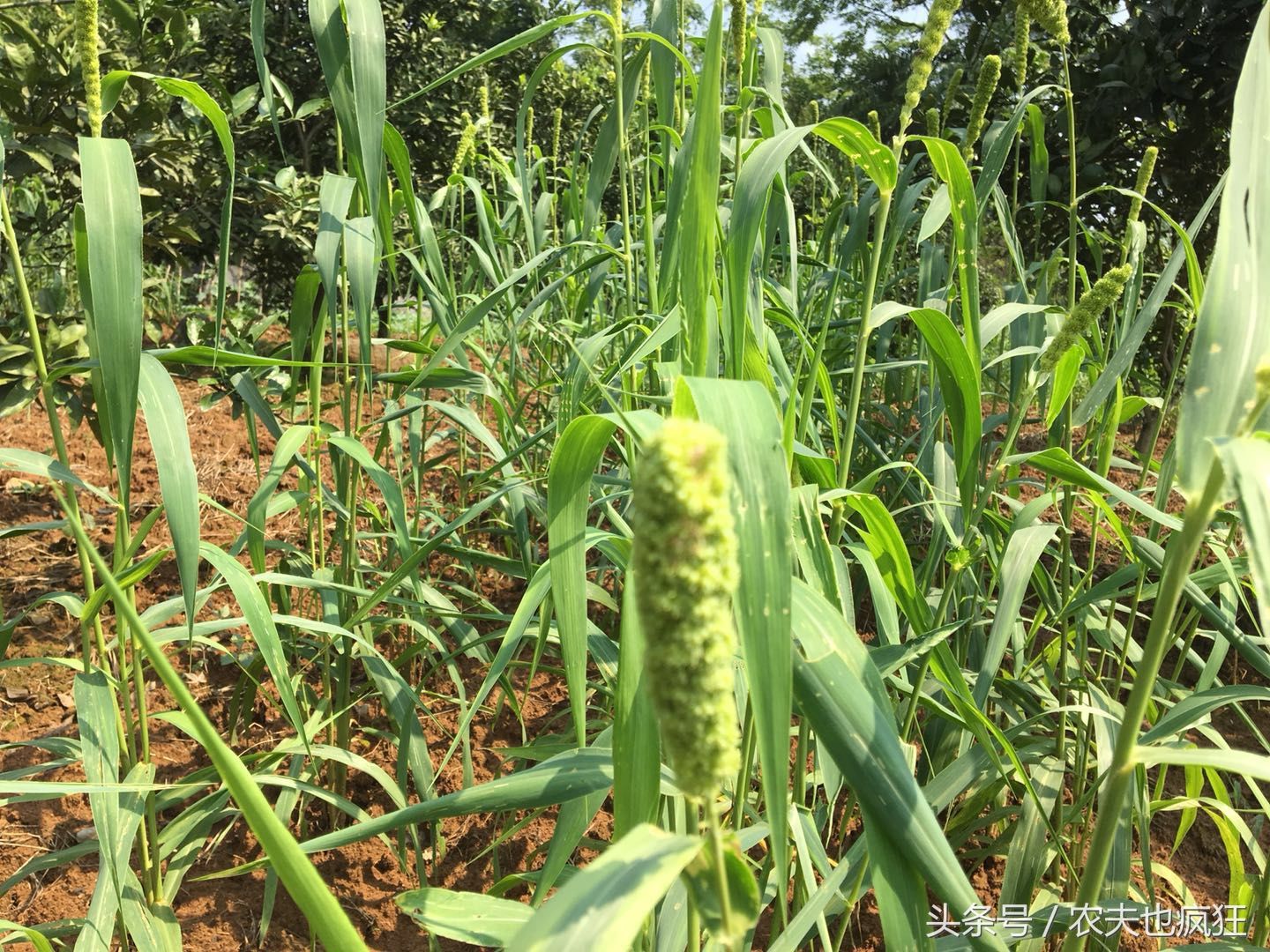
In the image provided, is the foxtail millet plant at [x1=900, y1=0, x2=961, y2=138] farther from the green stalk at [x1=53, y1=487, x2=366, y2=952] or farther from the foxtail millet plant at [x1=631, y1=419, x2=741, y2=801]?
the green stalk at [x1=53, y1=487, x2=366, y2=952]

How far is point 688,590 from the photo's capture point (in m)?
0.38

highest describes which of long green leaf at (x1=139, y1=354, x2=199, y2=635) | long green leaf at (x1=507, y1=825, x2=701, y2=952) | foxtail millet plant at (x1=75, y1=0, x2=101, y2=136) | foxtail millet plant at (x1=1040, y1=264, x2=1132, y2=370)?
foxtail millet plant at (x1=75, y1=0, x2=101, y2=136)

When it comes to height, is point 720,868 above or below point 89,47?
below

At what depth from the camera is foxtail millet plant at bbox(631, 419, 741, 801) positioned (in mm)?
379

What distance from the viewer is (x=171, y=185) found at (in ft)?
7.85

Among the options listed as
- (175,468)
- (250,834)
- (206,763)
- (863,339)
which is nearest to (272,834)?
(175,468)

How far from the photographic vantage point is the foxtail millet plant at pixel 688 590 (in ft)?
1.24

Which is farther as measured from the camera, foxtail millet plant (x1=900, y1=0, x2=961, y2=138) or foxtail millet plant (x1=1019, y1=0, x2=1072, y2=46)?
foxtail millet plant (x1=1019, y1=0, x2=1072, y2=46)

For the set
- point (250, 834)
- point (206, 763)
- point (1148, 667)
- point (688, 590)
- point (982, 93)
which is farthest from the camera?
point (206, 763)

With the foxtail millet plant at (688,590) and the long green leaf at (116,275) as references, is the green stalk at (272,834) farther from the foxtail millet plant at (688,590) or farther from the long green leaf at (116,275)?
the long green leaf at (116,275)

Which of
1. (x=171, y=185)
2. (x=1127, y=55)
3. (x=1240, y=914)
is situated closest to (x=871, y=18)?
(x=1127, y=55)

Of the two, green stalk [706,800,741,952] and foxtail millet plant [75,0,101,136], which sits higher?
foxtail millet plant [75,0,101,136]

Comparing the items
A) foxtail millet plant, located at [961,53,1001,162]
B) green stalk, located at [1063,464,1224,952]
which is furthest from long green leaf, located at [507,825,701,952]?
foxtail millet plant, located at [961,53,1001,162]

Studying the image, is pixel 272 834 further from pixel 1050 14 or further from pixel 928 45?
pixel 1050 14
